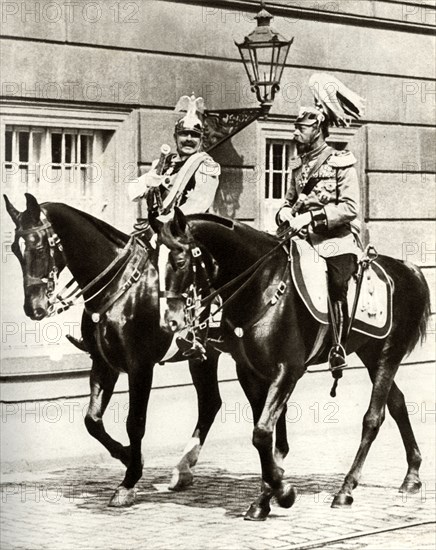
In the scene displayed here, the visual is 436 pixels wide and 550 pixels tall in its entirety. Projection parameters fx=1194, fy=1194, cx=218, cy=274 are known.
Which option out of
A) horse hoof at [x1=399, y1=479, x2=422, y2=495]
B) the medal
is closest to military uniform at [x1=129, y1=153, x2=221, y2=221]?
the medal

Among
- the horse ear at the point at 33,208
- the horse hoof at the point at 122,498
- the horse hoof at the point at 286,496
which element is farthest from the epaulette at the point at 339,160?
the horse hoof at the point at 122,498

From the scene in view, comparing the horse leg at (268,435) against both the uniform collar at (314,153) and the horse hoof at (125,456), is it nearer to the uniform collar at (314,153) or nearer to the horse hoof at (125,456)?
the horse hoof at (125,456)

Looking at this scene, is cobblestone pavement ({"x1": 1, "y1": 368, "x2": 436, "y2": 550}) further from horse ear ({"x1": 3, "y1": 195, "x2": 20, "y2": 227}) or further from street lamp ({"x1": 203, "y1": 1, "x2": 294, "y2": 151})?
street lamp ({"x1": 203, "y1": 1, "x2": 294, "y2": 151})

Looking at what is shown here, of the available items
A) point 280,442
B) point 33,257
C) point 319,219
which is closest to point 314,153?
point 319,219

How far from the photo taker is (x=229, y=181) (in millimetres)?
11648

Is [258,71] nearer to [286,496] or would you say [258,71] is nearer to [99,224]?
[99,224]

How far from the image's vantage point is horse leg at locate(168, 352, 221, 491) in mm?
9453

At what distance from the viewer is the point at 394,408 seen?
397 inches

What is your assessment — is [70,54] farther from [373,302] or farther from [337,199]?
[373,302]

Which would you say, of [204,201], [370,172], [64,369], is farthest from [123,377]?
[370,172]

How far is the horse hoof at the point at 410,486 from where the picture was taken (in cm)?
982

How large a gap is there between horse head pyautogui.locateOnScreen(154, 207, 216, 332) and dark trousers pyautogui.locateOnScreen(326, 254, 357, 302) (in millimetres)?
1481

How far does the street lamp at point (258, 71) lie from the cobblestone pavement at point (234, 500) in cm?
243

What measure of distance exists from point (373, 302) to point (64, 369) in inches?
101
